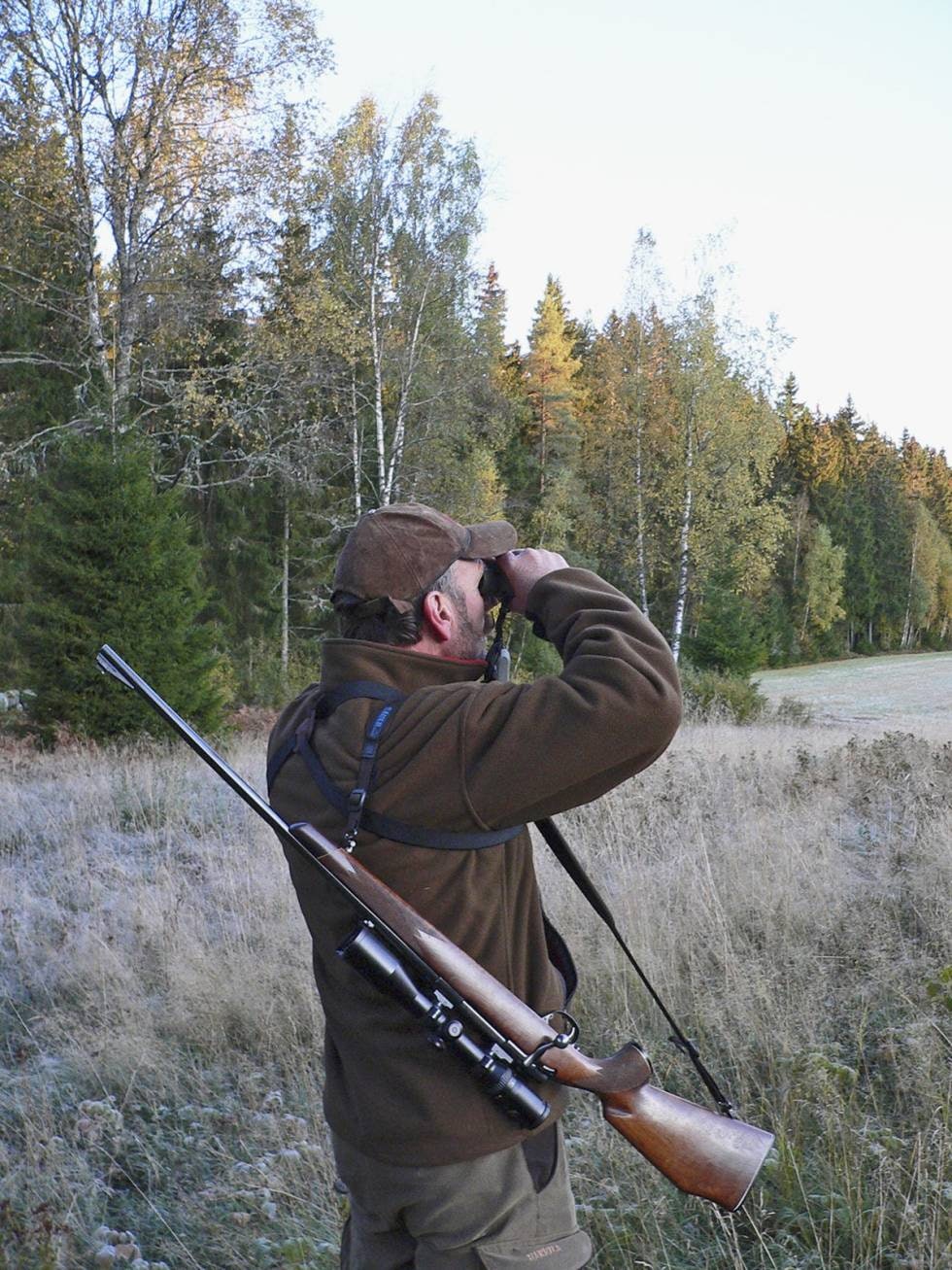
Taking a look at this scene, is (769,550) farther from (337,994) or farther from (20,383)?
(337,994)

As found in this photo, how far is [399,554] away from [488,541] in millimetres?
189

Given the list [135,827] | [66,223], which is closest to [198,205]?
[66,223]

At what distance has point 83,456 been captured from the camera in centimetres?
1065

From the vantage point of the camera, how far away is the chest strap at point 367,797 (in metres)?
1.65

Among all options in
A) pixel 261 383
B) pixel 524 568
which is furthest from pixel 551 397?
pixel 524 568

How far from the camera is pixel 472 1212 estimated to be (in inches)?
65.0

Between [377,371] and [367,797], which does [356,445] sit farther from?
[367,797]

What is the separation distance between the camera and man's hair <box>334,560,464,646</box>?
181 cm

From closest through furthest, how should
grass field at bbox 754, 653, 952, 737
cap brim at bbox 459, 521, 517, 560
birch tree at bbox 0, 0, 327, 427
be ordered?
cap brim at bbox 459, 521, 517, 560, birch tree at bbox 0, 0, 327, 427, grass field at bbox 754, 653, 952, 737

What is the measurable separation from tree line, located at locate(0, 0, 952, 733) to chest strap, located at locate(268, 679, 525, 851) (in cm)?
921

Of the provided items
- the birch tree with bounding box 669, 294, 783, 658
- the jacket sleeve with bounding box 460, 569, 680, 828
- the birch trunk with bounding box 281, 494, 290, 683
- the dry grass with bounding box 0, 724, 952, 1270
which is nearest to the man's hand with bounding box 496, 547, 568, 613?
the jacket sleeve with bounding box 460, 569, 680, 828

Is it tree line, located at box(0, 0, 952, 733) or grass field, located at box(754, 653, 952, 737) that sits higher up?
tree line, located at box(0, 0, 952, 733)

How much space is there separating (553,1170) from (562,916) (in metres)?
2.90

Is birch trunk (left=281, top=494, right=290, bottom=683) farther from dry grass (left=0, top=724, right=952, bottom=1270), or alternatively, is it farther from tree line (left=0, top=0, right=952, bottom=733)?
dry grass (left=0, top=724, right=952, bottom=1270)
